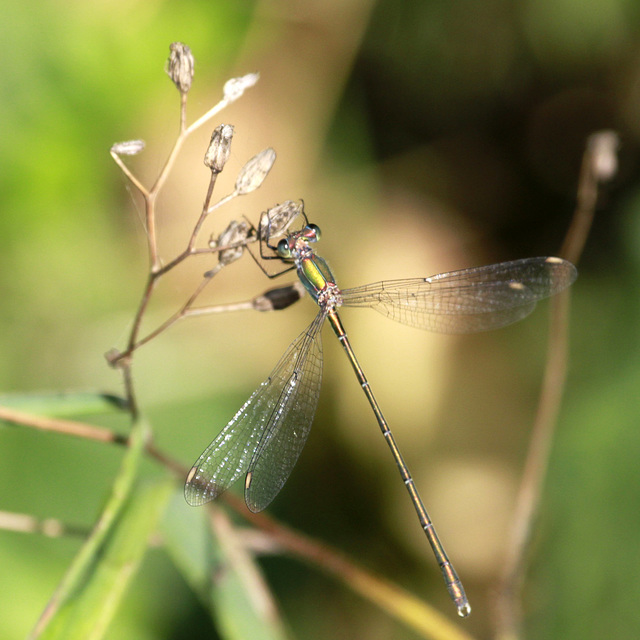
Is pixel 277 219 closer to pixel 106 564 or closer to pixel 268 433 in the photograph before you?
pixel 268 433

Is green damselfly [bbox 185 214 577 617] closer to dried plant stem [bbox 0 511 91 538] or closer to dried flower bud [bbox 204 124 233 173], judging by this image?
dried plant stem [bbox 0 511 91 538]

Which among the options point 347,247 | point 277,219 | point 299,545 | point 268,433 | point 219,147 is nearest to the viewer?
point 219,147

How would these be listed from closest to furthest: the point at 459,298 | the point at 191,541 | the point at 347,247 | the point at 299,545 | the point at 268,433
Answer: the point at 191,541 < the point at 299,545 < the point at 268,433 < the point at 459,298 < the point at 347,247

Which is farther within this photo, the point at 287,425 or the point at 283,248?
the point at 283,248

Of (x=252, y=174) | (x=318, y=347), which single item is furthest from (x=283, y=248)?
(x=252, y=174)

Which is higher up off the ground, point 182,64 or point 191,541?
point 182,64

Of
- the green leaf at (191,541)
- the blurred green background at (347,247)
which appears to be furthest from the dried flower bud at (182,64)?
the blurred green background at (347,247)

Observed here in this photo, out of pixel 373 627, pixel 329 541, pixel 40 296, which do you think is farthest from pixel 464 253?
pixel 40 296

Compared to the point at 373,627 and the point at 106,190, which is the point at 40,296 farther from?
the point at 373,627
